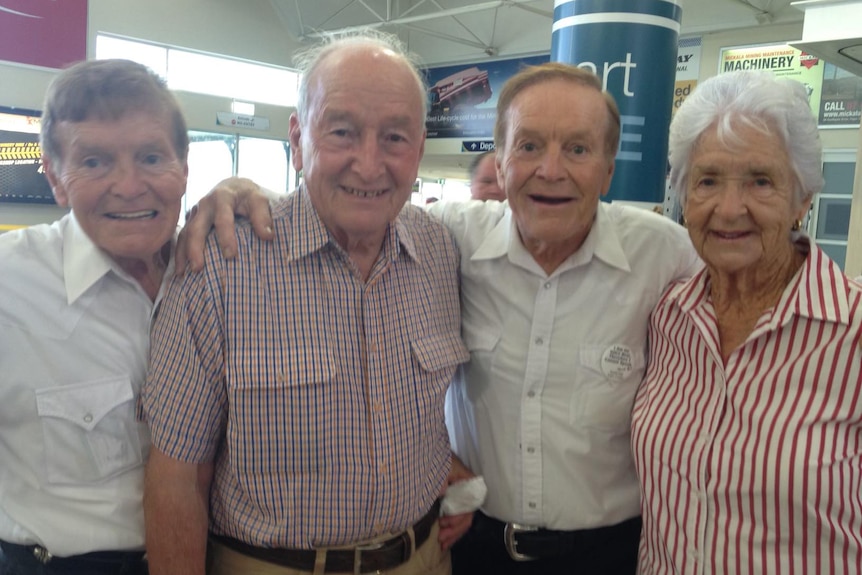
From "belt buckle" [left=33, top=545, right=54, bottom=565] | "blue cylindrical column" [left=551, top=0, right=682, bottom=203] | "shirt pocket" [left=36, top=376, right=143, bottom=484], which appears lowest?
"belt buckle" [left=33, top=545, right=54, bottom=565]

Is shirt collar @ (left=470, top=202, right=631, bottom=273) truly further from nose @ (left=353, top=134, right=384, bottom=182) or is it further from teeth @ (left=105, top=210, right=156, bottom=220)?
teeth @ (left=105, top=210, right=156, bottom=220)

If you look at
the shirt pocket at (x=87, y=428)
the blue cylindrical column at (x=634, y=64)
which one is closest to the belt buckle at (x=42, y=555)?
the shirt pocket at (x=87, y=428)

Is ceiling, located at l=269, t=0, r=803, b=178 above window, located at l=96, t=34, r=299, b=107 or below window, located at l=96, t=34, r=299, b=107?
above

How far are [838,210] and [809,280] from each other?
9649mm

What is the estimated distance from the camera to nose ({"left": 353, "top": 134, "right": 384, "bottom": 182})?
1665 mm

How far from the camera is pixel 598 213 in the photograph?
204cm

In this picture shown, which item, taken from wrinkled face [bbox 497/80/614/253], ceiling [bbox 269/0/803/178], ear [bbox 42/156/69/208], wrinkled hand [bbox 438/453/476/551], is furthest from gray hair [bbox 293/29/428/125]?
ceiling [bbox 269/0/803/178]

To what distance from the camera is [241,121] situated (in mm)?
12203

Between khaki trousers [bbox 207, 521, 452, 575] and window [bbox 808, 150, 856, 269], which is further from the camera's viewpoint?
window [bbox 808, 150, 856, 269]

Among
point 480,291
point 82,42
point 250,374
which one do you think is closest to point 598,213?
point 480,291

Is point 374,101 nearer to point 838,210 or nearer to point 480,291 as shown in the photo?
point 480,291

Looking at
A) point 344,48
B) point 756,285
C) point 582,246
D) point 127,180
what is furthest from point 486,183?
point 127,180

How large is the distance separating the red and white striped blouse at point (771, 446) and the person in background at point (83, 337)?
1294 mm

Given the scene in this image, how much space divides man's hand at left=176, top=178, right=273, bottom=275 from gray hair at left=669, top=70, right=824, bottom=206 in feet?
Answer: 3.63
